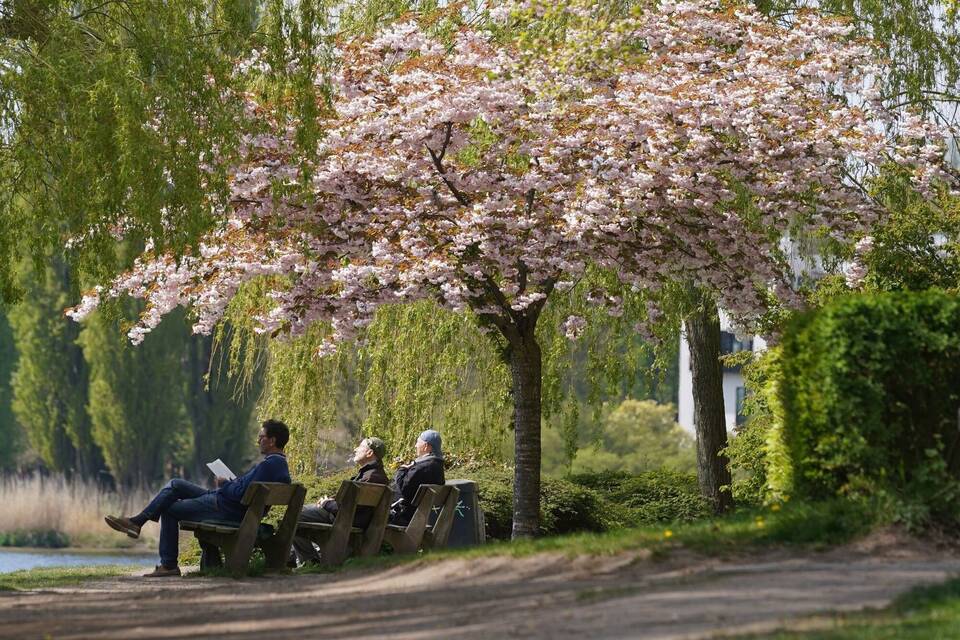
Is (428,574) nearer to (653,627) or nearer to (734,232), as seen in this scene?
(653,627)

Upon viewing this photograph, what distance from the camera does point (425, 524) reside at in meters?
13.4

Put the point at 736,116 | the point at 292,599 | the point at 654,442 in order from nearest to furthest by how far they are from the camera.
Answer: the point at 292,599, the point at 736,116, the point at 654,442

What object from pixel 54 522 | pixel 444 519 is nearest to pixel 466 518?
pixel 444 519

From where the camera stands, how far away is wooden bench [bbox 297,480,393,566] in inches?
497

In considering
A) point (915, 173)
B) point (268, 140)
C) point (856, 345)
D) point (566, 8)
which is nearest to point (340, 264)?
point (268, 140)

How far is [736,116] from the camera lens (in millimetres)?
14234

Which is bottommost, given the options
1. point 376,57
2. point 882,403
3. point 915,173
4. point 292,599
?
point 292,599

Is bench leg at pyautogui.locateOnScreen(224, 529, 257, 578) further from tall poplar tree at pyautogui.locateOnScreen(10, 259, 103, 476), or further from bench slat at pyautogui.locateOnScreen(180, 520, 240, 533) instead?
tall poplar tree at pyautogui.locateOnScreen(10, 259, 103, 476)

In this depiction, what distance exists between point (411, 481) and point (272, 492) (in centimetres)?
207

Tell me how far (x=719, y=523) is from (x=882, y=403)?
144 cm

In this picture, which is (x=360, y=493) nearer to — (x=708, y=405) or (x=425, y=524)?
(x=425, y=524)

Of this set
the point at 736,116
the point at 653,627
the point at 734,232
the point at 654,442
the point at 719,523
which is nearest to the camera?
the point at 653,627

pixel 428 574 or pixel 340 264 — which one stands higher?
pixel 340 264

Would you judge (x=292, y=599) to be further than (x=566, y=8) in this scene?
No
